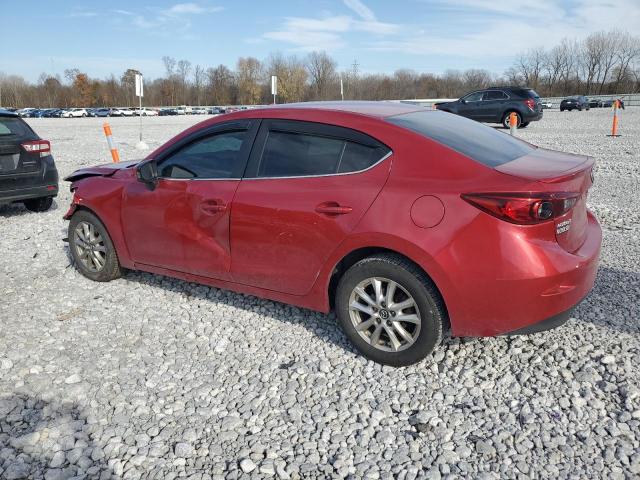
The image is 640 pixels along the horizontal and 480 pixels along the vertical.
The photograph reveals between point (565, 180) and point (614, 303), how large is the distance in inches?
68.1

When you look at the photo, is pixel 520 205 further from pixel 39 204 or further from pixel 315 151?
pixel 39 204

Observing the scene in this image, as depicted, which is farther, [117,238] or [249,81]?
[249,81]

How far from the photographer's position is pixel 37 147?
7781 millimetres

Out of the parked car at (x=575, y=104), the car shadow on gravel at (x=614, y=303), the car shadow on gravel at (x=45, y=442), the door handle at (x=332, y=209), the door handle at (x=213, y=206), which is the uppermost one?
the parked car at (x=575, y=104)

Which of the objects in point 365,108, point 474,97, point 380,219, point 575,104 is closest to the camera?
point 380,219

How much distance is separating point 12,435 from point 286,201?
212 cm

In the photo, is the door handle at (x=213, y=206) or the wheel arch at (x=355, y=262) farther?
the door handle at (x=213, y=206)

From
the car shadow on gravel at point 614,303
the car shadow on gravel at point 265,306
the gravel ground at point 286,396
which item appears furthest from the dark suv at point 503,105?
the car shadow on gravel at point 265,306

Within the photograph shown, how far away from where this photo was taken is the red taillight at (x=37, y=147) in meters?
7.64

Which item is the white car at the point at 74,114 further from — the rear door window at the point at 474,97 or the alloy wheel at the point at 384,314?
the alloy wheel at the point at 384,314

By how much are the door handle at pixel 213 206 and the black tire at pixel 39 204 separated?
5.66m

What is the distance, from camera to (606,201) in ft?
26.5

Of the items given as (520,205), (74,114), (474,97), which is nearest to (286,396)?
(520,205)

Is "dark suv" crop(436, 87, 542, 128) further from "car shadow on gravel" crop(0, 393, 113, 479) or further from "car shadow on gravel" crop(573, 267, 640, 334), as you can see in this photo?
"car shadow on gravel" crop(0, 393, 113, 479)
